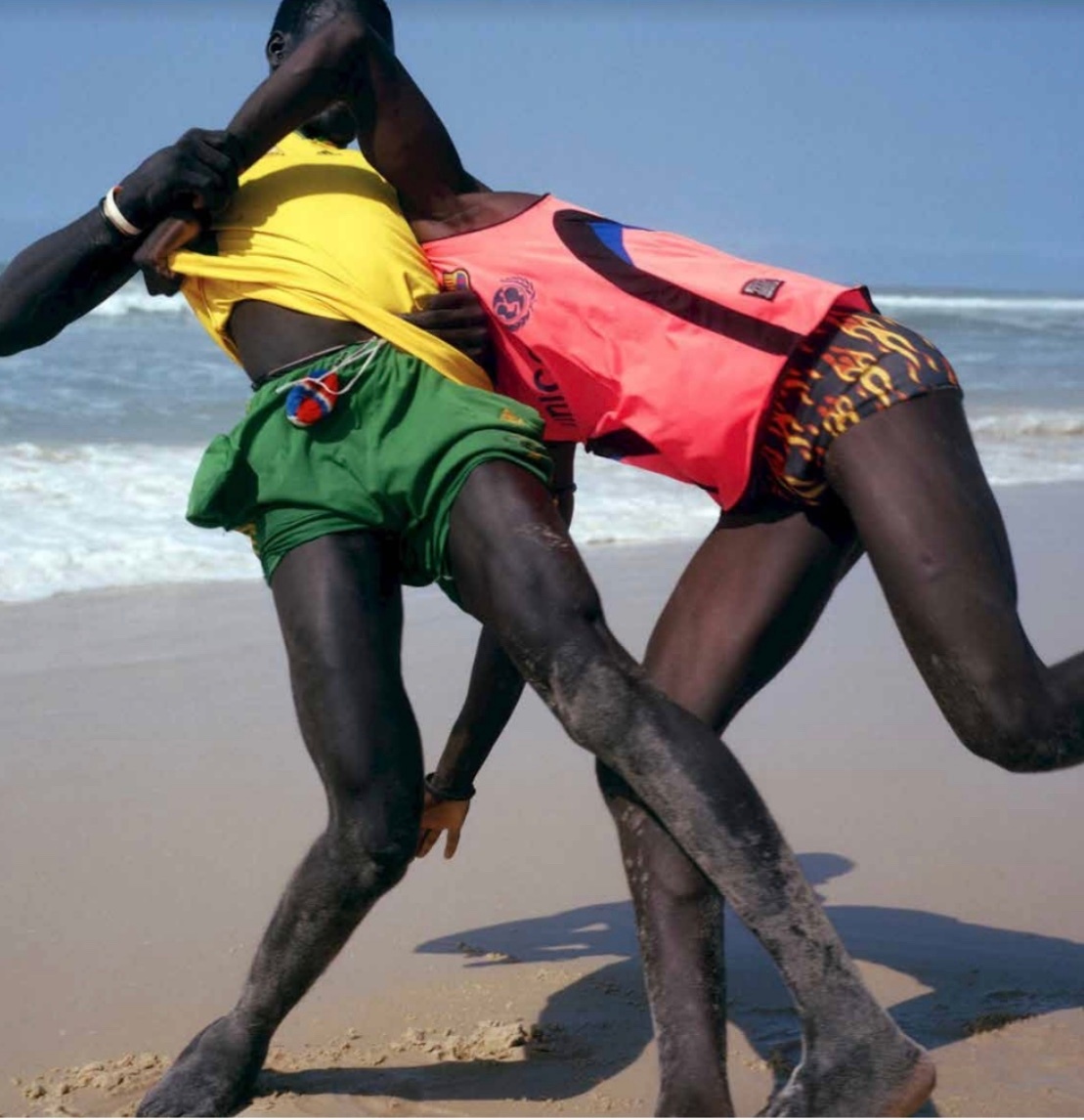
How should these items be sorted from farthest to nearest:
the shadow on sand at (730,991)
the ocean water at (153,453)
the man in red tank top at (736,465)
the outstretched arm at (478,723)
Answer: the ocean water at (153,453), the outstretched arm at (478,723), the shadow on sand at (730,991), the man in red tank top at (736,465)

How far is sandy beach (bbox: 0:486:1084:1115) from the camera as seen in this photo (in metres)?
2.94

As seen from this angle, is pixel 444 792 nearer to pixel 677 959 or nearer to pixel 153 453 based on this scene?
pixel 677 959

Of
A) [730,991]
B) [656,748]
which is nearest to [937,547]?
[656,748]

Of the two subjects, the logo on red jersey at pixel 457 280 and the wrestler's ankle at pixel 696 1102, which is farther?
the logo on red jersey at pixel 457 280

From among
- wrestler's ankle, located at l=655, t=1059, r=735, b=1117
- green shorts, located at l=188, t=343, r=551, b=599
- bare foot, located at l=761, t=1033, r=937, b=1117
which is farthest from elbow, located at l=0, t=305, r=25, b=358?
bare foot, located at l=761, t=1033, r=937, b=1117

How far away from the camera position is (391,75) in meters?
2.78

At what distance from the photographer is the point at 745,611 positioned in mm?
2828

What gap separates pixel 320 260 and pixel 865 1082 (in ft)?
4.92

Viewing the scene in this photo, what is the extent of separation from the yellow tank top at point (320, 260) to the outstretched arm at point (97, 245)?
9cm

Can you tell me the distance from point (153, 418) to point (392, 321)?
9928mm

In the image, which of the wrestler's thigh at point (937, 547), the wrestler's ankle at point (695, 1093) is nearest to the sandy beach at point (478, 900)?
the wrestler's ankle at point (695, 1093)

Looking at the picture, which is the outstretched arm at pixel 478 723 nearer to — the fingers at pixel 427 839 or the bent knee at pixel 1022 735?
the fingers at pixel 427 839

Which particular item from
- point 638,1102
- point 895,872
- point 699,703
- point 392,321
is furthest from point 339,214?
point 895,872

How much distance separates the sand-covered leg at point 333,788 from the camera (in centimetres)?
261
